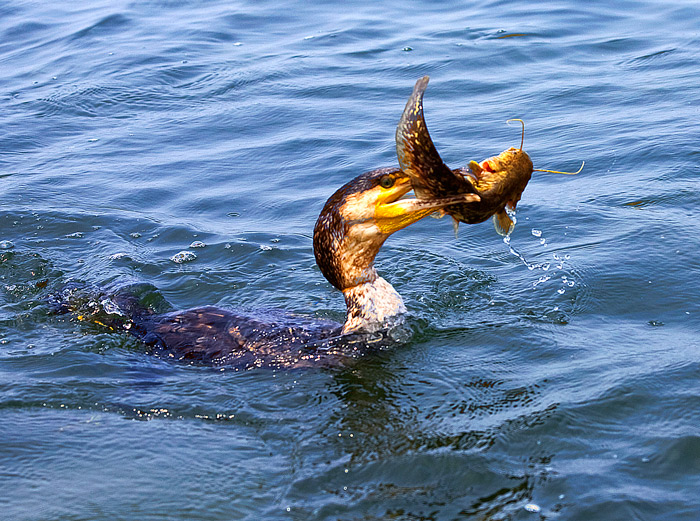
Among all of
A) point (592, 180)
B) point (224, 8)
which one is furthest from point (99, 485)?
point (224, 8)

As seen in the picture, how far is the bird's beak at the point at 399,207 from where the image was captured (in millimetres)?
4031

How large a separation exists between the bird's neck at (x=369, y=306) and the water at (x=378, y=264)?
184mm

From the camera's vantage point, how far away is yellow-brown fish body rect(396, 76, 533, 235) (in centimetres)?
370

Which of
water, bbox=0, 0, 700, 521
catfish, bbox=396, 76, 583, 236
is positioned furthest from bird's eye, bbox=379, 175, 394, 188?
water, bbox=0, 0, 700, 521

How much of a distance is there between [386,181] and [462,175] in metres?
0.39

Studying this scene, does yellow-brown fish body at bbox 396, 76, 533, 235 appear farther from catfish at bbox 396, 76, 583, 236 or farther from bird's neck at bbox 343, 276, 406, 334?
bird's neck at bbox 343, 276, 406, 334

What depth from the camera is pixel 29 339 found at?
4895mm

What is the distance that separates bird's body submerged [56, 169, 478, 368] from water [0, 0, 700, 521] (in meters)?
0.11

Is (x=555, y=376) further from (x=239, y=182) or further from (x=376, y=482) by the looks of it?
(x=239, y=182)

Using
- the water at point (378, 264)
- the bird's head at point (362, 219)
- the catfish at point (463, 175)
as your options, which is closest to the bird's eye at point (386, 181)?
the bird's head at point (362, 219)

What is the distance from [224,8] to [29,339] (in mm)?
10191

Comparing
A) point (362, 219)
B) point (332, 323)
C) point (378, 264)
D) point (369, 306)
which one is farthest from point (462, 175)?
point (378, 264)

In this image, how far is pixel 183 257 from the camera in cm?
610

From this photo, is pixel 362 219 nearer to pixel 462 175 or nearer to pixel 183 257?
pixel 462 175
